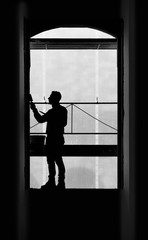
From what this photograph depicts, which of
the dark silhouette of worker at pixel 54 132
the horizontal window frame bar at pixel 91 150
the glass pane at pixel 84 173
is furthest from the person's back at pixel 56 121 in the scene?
the glass pane at pixel 84 173

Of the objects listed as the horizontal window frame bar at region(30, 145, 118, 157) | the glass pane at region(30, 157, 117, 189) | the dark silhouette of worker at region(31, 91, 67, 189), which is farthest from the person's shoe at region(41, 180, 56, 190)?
the glass pane at region(30, 157, 117, 189)

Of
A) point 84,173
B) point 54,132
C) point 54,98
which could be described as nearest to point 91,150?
point 54,132

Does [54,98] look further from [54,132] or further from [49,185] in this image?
[49,185]

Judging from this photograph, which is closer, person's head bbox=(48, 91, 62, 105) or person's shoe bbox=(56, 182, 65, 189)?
person's shoe bbox=(56, 182, 65, 189)

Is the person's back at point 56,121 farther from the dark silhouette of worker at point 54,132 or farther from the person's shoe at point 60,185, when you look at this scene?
the person's shoe at point 60,185

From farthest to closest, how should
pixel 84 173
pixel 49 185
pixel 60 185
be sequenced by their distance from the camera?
1. pixel 84 173
2. pixel 60 185
3. pixel 49 185

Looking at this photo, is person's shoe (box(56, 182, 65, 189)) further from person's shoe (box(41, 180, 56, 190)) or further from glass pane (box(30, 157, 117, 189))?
glass pane (box(30, 157, 117, 189))

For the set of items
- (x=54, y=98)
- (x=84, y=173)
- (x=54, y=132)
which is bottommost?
(x=84, y=173)

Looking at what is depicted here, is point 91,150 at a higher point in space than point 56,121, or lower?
lower
